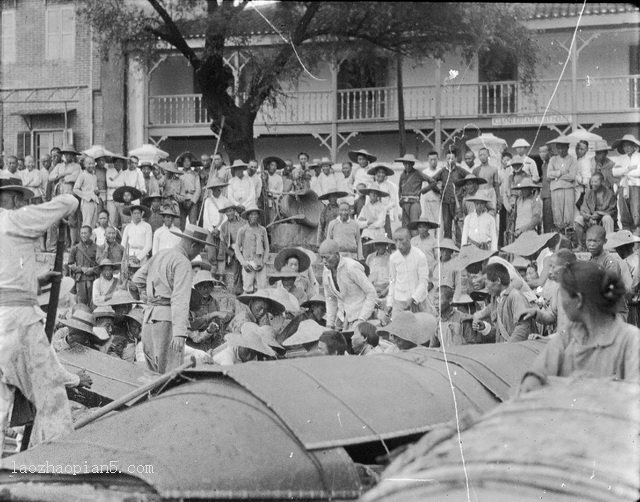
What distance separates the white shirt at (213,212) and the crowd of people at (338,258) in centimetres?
4

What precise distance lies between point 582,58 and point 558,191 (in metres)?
7.28

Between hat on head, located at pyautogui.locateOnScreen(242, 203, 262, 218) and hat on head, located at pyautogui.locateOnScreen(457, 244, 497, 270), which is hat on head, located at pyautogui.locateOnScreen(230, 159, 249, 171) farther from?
hat on head, located at pyautogui.locateOnScreen(457, 244, 497, 270)

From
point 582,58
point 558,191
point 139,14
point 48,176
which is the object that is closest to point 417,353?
point 139,14

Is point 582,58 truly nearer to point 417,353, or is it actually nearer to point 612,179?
point 612,179

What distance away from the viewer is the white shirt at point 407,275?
12.0m

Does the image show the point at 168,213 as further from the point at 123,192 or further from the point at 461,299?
the point at 461,299

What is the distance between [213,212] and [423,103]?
26.4 ft

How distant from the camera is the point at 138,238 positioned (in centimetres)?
1619

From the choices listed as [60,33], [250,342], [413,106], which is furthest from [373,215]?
[60,33]

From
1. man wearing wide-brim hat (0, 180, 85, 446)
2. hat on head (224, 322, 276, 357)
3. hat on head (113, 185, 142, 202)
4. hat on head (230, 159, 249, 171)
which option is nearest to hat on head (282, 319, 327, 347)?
hat on head (224, 322, 276, 357)

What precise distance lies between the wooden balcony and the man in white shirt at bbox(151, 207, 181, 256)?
503 centimetres

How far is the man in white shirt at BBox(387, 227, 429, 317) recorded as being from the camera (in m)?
12.0

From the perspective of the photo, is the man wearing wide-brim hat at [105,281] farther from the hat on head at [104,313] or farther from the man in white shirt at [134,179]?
the man in white shirt at [134,179]

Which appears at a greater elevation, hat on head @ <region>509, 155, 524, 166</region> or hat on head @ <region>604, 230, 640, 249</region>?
hat on head @ <region>509, 155, 524, 166</region>
